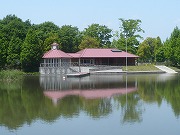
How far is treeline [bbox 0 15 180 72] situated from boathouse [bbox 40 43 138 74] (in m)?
2.35

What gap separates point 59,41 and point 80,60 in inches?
187

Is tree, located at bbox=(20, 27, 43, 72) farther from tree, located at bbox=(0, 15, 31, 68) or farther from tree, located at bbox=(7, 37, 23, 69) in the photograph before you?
tree, located at bbox=(0, 15, 31, 68)

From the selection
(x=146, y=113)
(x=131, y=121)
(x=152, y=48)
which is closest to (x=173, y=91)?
(x=146, y=113)

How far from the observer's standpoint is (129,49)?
61719 mm

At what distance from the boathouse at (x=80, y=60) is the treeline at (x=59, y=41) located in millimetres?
2354

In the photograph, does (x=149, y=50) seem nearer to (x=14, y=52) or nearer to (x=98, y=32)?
(x=98, y=32)

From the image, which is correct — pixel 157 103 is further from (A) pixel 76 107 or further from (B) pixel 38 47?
(B) pixel 38 47

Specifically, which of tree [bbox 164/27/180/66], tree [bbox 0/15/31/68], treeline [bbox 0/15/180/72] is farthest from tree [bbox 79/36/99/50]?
tree [bbox 164/27/180/66]

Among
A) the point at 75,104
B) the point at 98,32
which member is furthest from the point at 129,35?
the point at 75,104

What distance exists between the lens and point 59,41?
178 feet

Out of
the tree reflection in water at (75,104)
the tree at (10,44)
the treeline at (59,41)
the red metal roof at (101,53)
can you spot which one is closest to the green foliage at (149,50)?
the treeline at (59,41)

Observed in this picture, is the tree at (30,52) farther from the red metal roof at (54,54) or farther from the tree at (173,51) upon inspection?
the tree at (173,51)

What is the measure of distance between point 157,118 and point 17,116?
676 cm

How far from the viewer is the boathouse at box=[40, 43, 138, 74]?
47031 mm
